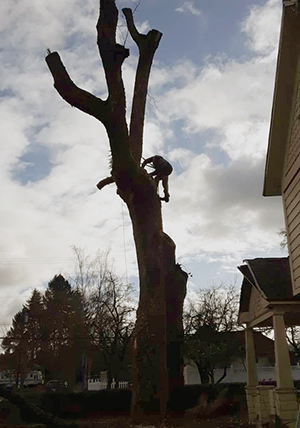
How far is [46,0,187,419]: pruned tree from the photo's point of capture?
24.4 ft

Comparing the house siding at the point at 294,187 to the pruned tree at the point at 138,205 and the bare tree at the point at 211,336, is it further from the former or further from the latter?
the bare tree at the point at 211,336

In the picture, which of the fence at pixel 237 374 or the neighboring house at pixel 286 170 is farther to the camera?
the fence at pixel 237 374

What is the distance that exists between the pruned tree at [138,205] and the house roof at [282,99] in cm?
237

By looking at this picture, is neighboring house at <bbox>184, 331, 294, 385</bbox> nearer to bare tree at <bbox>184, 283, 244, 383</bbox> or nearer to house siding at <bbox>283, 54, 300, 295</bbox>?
bare tree at <bbox>184, 283, 244, 383</bbox>

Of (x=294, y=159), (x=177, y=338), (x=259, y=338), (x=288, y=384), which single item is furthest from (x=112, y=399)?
(x=259, y=338)

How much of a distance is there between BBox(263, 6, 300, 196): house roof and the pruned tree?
7.77 ft

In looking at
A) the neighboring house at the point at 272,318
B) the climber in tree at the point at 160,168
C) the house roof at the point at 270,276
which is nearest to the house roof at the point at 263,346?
the neighboring house at the point at 272,318

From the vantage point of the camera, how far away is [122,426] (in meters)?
7.77

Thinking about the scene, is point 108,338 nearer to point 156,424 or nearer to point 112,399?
point 112,399

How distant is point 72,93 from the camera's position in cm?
736

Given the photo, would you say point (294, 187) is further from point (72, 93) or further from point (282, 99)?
point (72, 93)

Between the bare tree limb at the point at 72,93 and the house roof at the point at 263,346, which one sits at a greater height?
the bare tree limb at the point at 72,93

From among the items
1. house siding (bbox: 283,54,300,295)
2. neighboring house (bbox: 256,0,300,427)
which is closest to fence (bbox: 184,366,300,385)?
neighboring house (bbox: 256,0,300,427)

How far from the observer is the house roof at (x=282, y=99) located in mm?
6945
